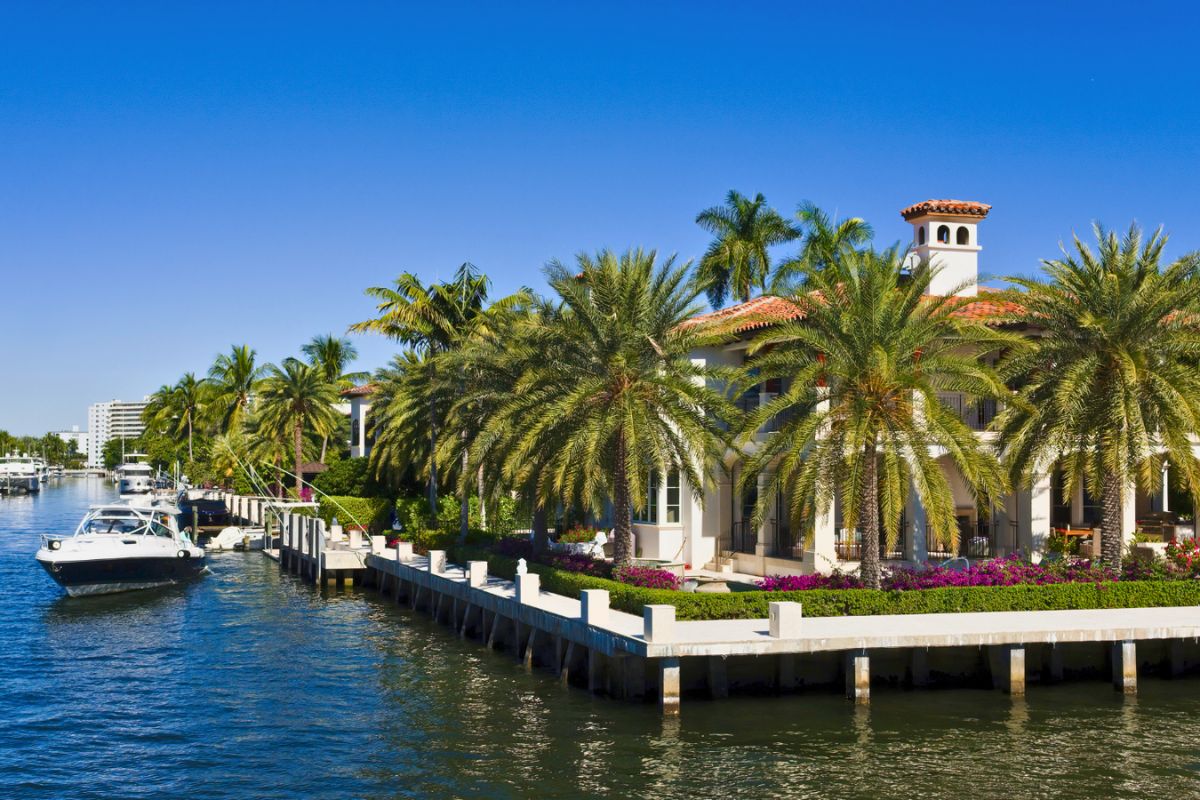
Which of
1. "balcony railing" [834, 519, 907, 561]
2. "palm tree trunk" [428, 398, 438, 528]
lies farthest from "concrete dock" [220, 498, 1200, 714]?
"palm tree trunk" [428, 398, 438, 528]

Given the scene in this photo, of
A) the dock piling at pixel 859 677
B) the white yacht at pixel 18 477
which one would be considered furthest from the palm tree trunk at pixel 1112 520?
the white yacht at pixel 18 477

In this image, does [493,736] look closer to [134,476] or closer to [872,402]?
[872,402]

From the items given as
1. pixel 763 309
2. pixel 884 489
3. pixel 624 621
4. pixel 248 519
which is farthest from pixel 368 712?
pixel 248 519

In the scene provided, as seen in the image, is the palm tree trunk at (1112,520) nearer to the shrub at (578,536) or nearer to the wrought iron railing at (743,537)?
the wrought iron railing at (743,537)

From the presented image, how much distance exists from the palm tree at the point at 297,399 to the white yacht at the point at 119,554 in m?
22.3

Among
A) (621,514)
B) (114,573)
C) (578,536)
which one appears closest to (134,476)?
(114,573)

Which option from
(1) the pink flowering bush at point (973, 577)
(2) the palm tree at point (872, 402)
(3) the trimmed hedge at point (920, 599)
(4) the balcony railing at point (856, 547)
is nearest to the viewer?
(3) the trimmed hedge at point (920, 599)

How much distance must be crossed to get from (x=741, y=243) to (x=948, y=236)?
802 inches

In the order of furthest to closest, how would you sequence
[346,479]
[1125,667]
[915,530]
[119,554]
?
[346,479]
[119,554]
[915,530]
[1125,667]

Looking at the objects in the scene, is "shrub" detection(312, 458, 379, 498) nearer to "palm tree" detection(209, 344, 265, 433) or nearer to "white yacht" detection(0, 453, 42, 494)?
"palm tree" detection(209, 344, 265, 433)

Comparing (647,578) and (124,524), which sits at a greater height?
(124,524)

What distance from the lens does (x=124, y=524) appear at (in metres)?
47.2

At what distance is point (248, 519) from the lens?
7481 cm

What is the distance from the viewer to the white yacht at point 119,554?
41281 mm
